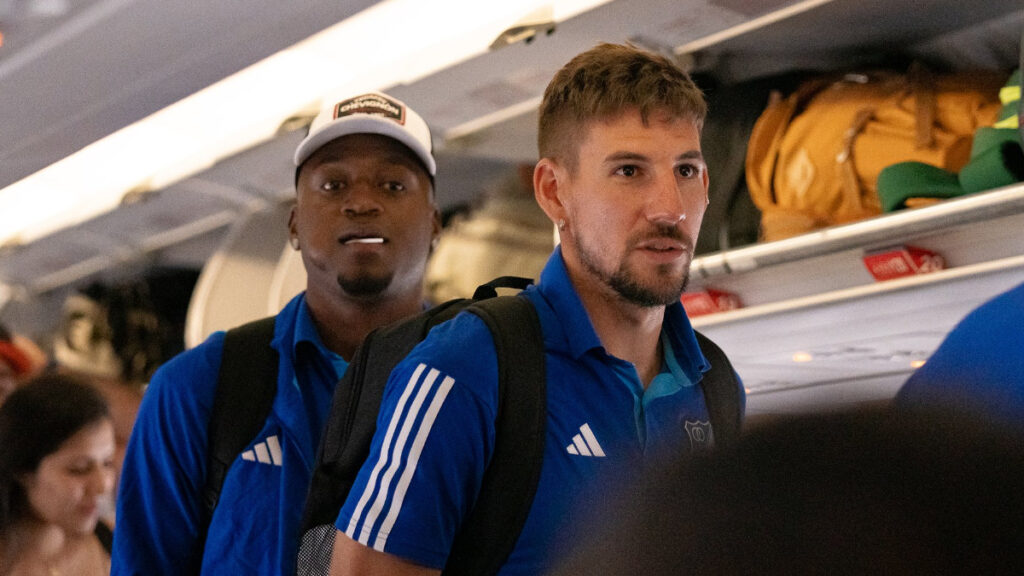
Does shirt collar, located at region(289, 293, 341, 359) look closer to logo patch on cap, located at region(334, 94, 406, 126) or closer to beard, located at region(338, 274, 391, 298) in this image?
beard, located at region(338, 274, 391, 298)

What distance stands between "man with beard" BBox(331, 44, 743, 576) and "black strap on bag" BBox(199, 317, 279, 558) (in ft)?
2.09

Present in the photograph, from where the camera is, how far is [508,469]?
52.2 inches

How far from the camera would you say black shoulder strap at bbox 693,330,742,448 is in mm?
1605

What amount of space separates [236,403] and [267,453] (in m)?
0.11

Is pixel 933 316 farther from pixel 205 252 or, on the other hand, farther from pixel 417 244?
pixel 205 252

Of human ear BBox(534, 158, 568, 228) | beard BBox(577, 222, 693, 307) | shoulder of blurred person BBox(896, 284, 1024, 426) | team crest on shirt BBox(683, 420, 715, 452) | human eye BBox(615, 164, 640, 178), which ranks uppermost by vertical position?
human ear BBox(534, 158, 568, 228)

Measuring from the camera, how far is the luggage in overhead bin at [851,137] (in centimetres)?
250

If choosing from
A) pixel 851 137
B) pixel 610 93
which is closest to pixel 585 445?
pixel 610 93

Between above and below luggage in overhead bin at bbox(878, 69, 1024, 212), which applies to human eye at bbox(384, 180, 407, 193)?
above

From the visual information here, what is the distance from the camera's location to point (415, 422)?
1.32 m

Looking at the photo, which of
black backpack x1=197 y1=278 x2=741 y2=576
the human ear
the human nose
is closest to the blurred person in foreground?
black backpack x1=197 y1=278 x2=741 y2=576

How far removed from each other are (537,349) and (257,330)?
0.89 m

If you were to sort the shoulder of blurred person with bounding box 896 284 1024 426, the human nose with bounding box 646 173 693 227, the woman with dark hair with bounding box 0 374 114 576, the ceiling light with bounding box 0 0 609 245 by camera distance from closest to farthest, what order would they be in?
the shoulder of blurred person with bounding box 896 284 1024 426, the human nose with bounding box 646 173 693 227, the ceiling light with bounding box 0 0 609 245, the woman with dark hair with bounding box 0 374 114 576

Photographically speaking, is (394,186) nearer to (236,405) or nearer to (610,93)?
(236,405)
